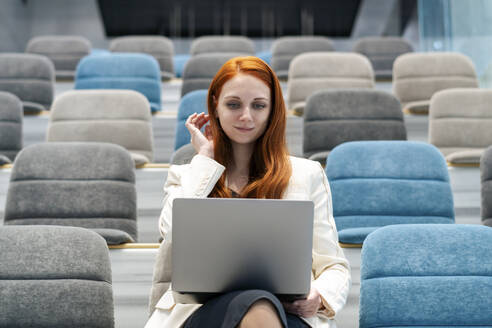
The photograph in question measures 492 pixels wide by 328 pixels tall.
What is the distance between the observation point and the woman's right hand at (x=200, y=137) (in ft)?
3.08

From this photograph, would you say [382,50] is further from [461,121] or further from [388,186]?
[388,186]

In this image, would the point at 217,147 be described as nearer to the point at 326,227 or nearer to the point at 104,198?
the point at 326,227

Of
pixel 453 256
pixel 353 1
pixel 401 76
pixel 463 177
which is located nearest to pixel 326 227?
pixel 453 256

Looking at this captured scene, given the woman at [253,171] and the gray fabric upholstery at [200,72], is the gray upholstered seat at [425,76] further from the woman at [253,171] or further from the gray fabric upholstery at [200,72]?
the woman at [253,171]

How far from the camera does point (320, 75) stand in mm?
2250

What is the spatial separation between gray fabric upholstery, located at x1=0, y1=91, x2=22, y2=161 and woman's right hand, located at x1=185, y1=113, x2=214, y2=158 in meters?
1.05

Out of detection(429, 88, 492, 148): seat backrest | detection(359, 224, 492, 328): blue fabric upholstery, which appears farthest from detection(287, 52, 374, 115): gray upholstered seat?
detection(359, 224, 492, 328): blue fabric upholstery

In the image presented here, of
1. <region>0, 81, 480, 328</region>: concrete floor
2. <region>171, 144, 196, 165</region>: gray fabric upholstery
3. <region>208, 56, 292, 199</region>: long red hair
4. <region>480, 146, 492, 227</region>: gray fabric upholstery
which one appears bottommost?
<region>0, 81, 480, 328</region>: concrete floor

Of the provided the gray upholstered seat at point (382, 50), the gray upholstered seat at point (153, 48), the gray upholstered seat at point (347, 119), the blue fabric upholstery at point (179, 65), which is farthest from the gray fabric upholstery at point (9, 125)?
the gray upholstered seat at point (382, 50)

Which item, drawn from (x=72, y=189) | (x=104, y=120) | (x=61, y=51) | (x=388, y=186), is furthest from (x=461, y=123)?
(x=61, y=51)

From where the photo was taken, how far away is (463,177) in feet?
5.41

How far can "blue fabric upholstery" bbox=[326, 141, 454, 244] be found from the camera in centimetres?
134

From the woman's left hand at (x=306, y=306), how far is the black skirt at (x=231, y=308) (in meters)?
0.02

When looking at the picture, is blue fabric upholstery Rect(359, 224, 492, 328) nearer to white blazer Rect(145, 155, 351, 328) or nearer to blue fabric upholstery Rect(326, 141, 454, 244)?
white blazer Rect(145, 155, 351, 328)
